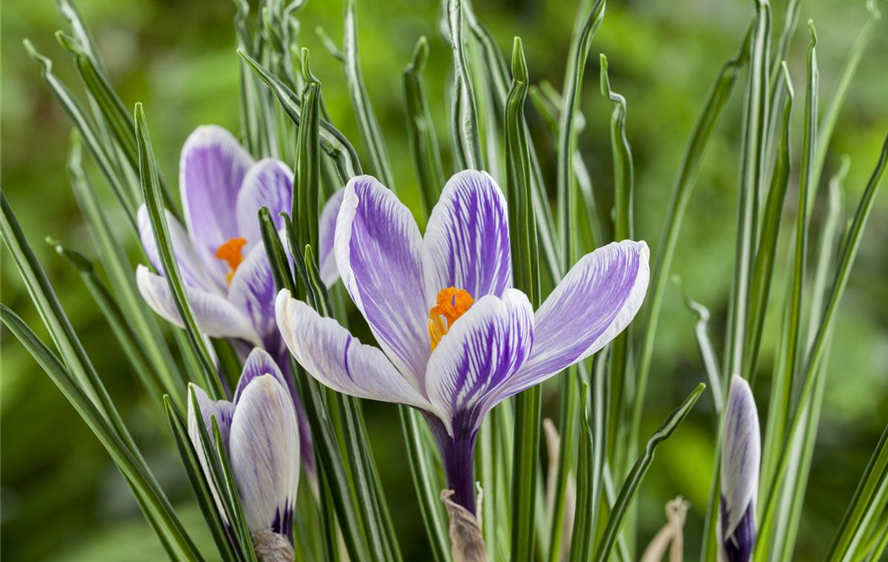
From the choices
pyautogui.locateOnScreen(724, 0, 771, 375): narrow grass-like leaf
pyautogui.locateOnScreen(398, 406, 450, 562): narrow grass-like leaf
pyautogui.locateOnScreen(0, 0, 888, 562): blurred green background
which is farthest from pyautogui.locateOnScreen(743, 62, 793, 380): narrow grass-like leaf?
pyautogui.locateOnScreen(0, 0, 888, 562): blurred green background

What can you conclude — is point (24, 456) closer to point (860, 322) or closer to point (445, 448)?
point (445, 448)

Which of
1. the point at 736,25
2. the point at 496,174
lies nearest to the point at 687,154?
the point at 496,174

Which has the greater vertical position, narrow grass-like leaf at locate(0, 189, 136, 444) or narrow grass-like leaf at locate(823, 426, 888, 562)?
narrow grass-like leaf at locate(0, 189, 136, 444)

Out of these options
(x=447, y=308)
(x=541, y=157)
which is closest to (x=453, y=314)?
(x=447, y=308)

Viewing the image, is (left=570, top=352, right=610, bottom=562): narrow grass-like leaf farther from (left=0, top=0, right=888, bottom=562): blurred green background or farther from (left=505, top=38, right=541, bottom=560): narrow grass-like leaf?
(left=0, top=0, right=888, bottom=562): blurred green background

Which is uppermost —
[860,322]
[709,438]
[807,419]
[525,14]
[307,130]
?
[525,14]

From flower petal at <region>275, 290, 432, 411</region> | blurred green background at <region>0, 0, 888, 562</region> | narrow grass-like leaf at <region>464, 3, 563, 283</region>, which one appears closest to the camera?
flower petal at <region>275, 290, 432, 411</region>

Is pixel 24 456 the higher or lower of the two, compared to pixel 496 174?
lower
